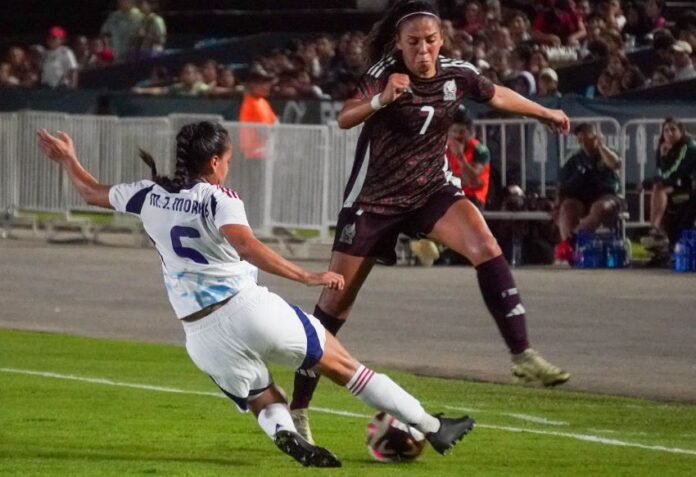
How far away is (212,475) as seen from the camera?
8.81 m

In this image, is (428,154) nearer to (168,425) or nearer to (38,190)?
(168,425)

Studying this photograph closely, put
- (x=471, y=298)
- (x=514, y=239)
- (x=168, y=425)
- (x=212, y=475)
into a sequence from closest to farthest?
(x=212, y=475) → (x=168, y=425) → (x=471, y=298) → (x=514, y=239)

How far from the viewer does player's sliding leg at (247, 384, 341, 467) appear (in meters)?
8.87

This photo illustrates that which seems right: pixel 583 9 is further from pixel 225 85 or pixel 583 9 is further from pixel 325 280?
pixel 325 280

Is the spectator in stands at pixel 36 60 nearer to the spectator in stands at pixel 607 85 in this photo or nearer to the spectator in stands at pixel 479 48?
the spectator in stands at pixel 479 48

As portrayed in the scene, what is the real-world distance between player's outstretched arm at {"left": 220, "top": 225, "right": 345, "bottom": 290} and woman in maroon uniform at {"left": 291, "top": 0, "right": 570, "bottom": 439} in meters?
1.50

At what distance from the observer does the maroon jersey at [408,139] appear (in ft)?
33.8

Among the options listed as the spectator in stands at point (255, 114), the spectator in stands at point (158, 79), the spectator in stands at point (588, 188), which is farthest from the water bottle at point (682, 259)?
the spectator in stands at point (158, 79)

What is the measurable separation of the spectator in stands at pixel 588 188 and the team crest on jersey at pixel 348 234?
11.0 metres

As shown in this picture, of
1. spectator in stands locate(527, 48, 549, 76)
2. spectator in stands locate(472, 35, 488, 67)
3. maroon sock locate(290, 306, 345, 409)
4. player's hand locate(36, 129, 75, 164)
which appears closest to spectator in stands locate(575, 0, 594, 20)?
spectator in stands locate(472, 35, 488, 67)

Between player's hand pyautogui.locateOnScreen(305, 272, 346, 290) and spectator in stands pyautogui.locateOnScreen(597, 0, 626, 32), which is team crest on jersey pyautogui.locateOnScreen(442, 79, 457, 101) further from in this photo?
spectator in stands pyautogui.locateOnScreen(597, 0, 626, 32)

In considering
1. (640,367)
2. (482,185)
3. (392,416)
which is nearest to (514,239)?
(482,185)

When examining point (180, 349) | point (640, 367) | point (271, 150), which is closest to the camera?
point (640, 367)

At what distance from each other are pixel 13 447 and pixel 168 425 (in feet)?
3.49
